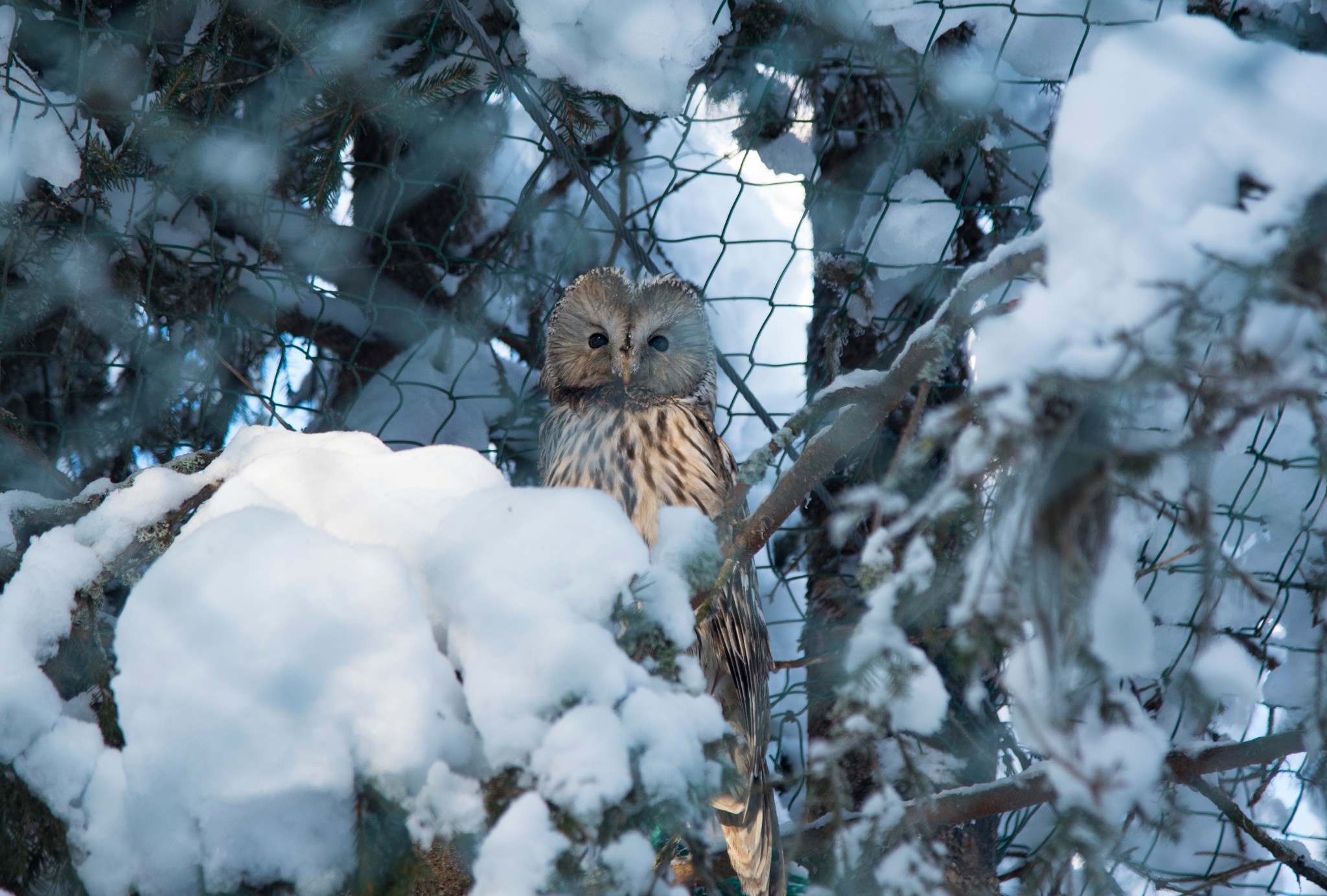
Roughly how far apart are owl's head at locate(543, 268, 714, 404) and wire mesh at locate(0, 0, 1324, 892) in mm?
112

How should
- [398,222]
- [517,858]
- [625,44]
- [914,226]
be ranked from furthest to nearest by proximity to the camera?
[398,222]
[914,226]
[625,44]
[517,858]

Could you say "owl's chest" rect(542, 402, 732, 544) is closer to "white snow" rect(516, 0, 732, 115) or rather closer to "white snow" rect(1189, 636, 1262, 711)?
"white snow" rect(516, 0, 732, 115)

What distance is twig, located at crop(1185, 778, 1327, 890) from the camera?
5.81ft

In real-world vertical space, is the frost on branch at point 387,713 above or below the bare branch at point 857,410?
below

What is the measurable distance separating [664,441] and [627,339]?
0.76ft

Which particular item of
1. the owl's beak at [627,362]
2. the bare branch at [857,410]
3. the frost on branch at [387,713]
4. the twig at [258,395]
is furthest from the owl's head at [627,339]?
the frost on branch at [387,713]

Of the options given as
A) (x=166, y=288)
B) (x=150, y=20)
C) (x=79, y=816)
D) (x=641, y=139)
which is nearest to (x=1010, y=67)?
(x=641, y=139)

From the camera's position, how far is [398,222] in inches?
99.5

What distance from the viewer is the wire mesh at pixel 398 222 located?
1942mm

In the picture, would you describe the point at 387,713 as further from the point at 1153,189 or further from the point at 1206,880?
the point at 1206,880

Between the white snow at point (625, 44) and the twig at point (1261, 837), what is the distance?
5.41ft

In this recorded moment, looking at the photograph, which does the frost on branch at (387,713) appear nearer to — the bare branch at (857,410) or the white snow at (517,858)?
the white snow at (517,858)

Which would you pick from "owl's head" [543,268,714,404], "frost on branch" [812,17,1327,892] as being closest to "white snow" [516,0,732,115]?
"owl's head" [543,268,714,404]

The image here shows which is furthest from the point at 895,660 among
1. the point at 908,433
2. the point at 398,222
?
the point at 398,222
